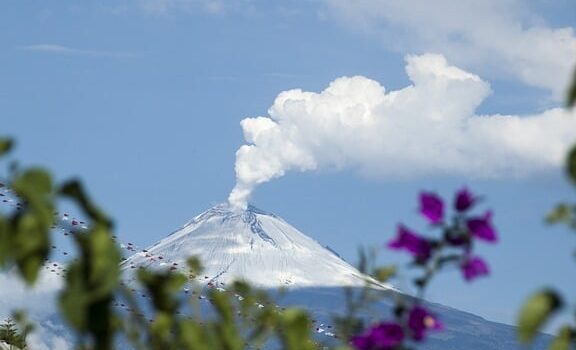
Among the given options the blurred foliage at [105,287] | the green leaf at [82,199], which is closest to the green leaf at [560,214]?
the blurred foliage at [105,287]

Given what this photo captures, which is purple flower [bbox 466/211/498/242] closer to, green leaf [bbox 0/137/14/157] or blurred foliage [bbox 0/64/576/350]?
blurred foliage [bbox 0/64/576/350]

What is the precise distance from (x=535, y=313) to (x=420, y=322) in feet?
2.54

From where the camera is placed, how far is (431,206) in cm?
320

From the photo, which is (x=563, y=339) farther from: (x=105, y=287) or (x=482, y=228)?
(x=105, y=287)

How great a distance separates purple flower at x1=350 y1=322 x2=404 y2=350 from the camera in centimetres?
327

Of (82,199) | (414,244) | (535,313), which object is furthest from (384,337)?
(82,199)

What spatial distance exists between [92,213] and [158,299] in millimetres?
533

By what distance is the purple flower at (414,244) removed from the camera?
327 cm

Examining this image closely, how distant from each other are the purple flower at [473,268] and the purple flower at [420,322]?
157mm

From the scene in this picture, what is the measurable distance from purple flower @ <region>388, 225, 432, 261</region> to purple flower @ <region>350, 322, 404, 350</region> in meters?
0.21

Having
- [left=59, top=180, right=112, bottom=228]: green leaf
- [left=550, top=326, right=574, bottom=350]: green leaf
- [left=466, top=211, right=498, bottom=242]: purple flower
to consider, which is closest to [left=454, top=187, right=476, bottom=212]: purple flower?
[left=466, top=211, right=498, bottom=242]: purple flower

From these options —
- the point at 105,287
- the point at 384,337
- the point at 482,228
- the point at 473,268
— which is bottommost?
the point at 105,287

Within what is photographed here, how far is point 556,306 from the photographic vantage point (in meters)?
2.54

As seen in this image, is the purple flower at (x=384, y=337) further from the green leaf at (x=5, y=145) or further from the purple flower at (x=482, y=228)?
the green leaf at (x=5, y=145)
